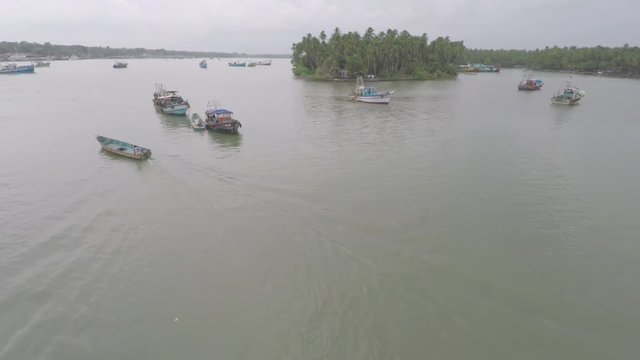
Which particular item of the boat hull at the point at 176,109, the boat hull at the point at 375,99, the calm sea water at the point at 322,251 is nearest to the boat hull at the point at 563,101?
the boat hull at the point at 375,99

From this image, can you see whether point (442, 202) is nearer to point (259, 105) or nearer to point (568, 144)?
point (568, 144)

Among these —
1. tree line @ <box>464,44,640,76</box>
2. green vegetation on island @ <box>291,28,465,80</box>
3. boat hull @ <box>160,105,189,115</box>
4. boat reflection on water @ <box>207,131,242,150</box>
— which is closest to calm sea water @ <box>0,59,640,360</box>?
boat reflection on water @ <box>207,131,242,150</box>

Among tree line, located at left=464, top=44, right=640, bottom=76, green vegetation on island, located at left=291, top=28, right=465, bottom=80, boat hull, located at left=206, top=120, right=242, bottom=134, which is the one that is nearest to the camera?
boat hull, located at left=206, top=120, right=242, bottom=134

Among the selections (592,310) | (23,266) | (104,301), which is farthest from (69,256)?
(592,310)

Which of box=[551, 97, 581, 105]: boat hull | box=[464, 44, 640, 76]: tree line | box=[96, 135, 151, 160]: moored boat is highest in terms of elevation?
box=[464, 44, 640, 76]: tree line

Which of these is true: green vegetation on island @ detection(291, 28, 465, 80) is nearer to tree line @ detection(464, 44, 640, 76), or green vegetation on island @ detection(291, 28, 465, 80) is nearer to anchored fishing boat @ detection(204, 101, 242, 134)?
tree line @ detection(464, 44, 640, 76)

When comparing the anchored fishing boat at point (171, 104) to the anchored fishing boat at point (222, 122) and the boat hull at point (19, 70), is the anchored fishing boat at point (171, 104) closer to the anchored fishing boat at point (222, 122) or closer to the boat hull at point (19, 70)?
the anchored fishing boat at point (222, 122)
